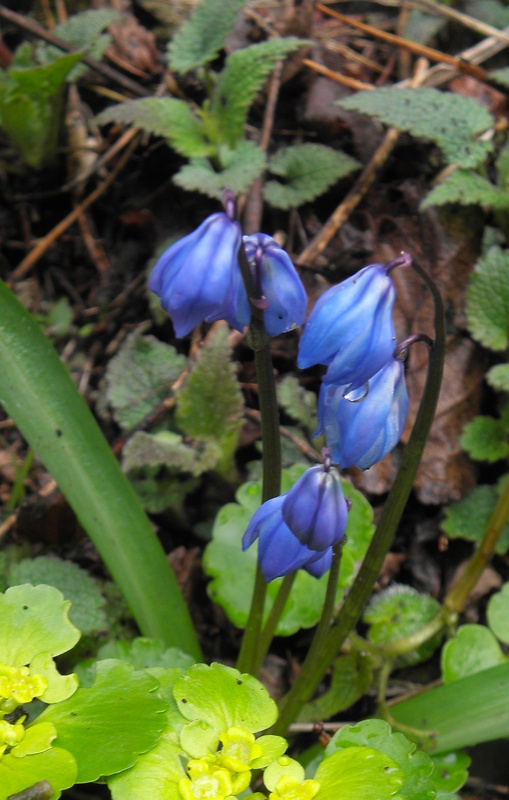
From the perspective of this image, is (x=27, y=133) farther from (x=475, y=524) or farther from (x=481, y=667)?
(x=481, y=667)

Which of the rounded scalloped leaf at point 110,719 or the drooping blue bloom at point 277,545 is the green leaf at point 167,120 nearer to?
the drooping blue bloom at point 277,545

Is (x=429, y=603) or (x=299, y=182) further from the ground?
(x=299, y=182)

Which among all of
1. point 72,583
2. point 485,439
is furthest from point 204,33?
point 72,583

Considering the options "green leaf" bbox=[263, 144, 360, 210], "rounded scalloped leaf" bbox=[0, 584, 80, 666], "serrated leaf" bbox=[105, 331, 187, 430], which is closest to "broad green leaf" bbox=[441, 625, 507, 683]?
"rounded scalloped leaf" bbox=[0, 584, 80, 666]

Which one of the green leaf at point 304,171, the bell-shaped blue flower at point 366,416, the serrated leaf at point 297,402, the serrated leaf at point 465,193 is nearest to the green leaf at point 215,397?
the serrated leaf at point 297,402

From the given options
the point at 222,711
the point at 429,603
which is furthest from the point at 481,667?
the point at 222,711

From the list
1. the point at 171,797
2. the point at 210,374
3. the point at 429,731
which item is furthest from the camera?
the point at 210,374
